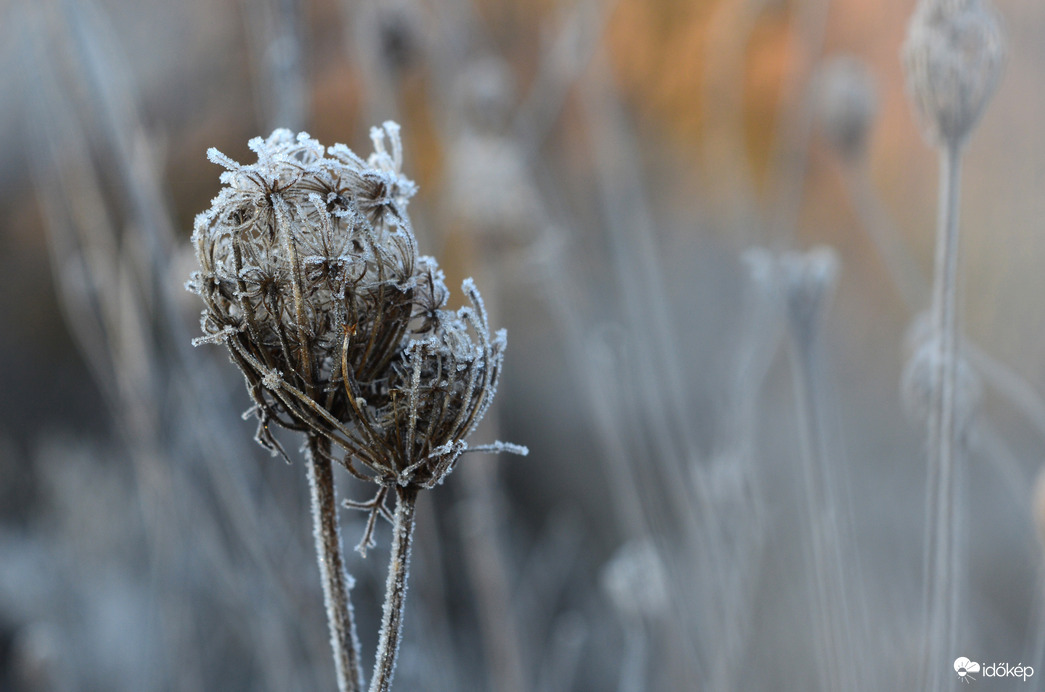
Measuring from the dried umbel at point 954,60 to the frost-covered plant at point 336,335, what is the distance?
0.42m

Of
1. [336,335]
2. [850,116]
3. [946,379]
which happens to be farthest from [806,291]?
[850,116]

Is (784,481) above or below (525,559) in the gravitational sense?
above

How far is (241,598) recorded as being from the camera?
3.30 feet

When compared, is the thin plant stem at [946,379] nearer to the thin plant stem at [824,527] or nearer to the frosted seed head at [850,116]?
the thin plant stem at [824,527]

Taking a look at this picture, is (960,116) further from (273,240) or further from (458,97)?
(458,97)

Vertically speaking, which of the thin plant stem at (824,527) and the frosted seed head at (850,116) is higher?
the frosted seed head at (850,116)

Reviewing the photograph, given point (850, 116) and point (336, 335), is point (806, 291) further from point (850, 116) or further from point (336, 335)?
point (850, 116)

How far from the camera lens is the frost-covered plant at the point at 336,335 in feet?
1.15

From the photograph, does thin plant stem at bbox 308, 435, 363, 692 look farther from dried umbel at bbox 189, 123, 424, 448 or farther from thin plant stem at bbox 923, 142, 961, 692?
thin plant stem at bbox 923, 142, 961, 692

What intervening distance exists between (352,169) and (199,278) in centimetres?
9

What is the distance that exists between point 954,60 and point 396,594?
0.55 metres

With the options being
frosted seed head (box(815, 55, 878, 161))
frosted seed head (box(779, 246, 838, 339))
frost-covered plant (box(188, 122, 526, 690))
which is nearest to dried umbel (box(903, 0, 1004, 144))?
frosted seed head (box(779, 246, 838, 339))

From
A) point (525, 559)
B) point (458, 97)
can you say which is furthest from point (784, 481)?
point (458, 97)

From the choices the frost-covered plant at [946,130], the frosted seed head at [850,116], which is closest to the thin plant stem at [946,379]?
the frost-covered plant at [946,130]
